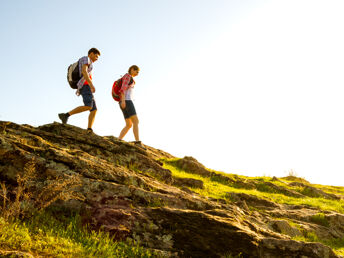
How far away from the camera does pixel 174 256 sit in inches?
216

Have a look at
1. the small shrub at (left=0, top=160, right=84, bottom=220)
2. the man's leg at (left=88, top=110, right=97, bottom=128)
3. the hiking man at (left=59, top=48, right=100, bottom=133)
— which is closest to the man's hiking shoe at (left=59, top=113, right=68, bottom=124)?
the hiking man at (left=59, top=48, right=100, bottom=133)

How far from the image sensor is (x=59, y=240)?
507 centimetres

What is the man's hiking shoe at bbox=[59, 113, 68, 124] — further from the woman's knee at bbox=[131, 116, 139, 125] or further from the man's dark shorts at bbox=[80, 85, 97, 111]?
the woman's knee at bbox=[131, 116, 139, 125]

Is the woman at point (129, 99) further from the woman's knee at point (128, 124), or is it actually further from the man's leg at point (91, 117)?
the man's leg at point (91, 117)

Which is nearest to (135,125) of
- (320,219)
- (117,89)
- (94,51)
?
(117,89)

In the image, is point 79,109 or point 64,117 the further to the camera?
point 64,117

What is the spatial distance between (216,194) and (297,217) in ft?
11.6

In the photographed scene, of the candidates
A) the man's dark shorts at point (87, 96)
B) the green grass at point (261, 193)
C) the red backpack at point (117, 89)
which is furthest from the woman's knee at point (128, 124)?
the green grass at point (261, 193)

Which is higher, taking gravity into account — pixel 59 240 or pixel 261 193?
pixel 261 193

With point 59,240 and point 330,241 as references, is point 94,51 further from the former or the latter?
point 330,241

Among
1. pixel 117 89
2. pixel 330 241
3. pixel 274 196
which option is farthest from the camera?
pixel 274 196

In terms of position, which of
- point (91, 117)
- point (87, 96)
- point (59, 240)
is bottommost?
point (59, 240)

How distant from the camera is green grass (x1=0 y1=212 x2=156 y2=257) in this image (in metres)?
4.69

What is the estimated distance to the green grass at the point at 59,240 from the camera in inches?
185
